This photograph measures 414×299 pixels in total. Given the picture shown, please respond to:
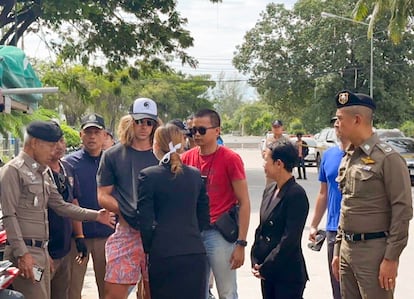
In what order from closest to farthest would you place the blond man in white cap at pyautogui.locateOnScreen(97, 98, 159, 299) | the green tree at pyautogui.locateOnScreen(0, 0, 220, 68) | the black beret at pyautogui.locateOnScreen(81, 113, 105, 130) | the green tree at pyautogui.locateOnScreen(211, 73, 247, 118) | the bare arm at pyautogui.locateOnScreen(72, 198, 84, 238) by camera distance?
the blond man in white cap at pyautogui.locateOnScreen(97, 98, 159, 299) → the bare arm at pyautogui.locateOnScreen(72, 198, 84, 238) → the black beret at pyautogui.locateOnScreen(81, 113, 105, 130) → the green tree at pyautogui.locateOnScreen(0, 0, 220, 68) → the green tree at pyautogui.locateOnScreen(211, 73, 247, 118)

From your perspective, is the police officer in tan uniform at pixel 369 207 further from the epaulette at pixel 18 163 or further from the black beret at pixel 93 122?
the black beret at pixel 93 122

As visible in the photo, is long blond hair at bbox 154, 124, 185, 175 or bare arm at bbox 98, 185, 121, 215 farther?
bare arm at bbox 98, 185, 121, 215

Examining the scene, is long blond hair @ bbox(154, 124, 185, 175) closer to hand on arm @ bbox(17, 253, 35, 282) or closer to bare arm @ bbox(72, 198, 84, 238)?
hand on arm @ bbox(17, 253, 35, 282)

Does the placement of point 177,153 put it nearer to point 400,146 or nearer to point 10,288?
point 10,288

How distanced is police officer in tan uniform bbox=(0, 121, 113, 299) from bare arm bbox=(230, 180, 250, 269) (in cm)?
137

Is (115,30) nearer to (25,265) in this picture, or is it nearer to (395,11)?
(395,11)

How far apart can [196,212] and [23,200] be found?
3.85 ft

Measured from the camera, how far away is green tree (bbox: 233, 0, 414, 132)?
124 ft

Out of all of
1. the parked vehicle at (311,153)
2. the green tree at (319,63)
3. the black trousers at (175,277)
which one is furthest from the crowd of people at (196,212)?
the green tree at (319,63)

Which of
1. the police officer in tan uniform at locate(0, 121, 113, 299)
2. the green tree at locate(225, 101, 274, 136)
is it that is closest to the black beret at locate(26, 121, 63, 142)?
the police officer in tan uniform at locate(0, 121, 113, 299)

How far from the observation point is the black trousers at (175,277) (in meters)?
4.21

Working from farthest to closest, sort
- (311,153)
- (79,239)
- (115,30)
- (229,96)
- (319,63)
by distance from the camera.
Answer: (229,96), (319,63), (311,153), (115,30), (79,239)

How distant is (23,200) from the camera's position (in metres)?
4.42

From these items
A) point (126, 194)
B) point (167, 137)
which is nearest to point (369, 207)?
point (167, 137)
